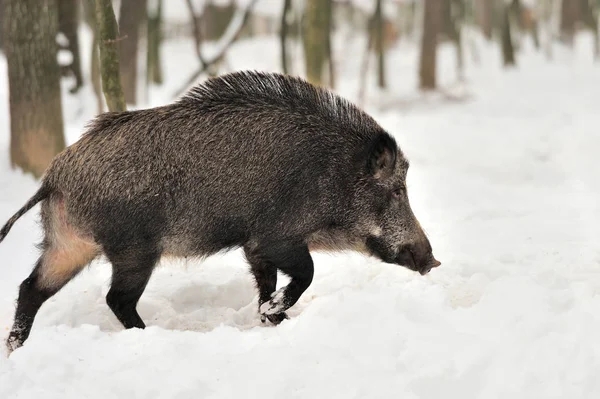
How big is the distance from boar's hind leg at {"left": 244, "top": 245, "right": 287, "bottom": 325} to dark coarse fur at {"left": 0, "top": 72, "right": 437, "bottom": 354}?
26 millimetres

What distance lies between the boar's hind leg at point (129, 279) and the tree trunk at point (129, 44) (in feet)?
25.7

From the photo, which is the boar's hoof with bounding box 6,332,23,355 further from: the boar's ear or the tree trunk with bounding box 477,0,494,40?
the tree trunk with bounding box 477,0,494,40

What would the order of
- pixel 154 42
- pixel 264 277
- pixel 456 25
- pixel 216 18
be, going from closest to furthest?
1. pixel 264 277
2. pixel 154 42
3. pixel 456 25
4. pixel 216 18

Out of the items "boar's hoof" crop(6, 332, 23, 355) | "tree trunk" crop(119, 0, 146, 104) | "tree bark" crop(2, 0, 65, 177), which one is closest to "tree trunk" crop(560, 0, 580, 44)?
"tree trunk" crop(119, 0, 146, 104)

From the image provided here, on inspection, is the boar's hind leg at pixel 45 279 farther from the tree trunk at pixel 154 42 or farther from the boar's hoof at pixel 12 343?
the tree trunk at pixel 154 42

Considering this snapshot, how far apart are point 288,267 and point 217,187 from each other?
618 millimetres

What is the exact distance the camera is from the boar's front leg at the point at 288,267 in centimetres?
451

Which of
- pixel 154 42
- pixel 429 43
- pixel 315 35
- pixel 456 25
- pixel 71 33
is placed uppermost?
pixel 71 33

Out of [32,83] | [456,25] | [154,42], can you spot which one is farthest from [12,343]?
[456,25]

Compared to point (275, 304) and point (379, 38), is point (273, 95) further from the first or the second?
point (379, 38)

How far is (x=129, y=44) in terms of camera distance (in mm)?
12133

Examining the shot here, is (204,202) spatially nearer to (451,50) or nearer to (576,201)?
(576,201)

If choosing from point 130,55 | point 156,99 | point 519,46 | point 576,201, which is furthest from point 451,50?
point 576,201

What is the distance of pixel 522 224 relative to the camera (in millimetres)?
6879
